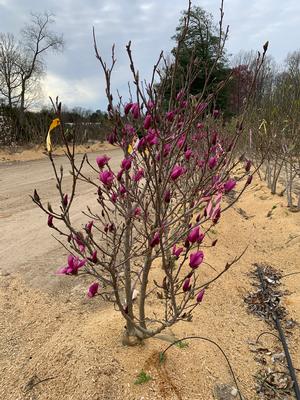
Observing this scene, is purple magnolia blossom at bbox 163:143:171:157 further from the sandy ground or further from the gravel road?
the gravel road

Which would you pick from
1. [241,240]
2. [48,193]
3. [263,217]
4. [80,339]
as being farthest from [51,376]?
[48,193]

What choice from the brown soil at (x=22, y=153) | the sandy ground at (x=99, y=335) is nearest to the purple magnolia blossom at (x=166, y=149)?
the sandy ground at (x=99, y=335)

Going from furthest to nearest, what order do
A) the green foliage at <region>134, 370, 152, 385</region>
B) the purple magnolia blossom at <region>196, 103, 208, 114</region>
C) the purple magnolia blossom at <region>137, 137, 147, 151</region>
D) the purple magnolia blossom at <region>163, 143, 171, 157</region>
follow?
the green foliage at <region>134, 370, 152, 385</region> → the purple magnolia blossom at <region>163, 143, 171, 157</region> → the purple magnolia blossom at <region>196, 103, 208, 114</region> → the purple magnolia blossom at <region>137, 137, 147, 151</region>

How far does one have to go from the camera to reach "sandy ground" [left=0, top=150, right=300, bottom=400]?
7.63ft

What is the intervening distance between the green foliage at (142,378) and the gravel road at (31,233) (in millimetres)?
1751

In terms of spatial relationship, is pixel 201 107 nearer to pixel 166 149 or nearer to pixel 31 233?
pixel 166 149

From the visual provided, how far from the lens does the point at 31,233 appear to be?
219 inches

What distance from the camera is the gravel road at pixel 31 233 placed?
418cm

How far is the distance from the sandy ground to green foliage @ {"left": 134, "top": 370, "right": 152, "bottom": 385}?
2 centimetres

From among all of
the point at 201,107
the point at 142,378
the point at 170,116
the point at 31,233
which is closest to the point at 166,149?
the point at 170,116

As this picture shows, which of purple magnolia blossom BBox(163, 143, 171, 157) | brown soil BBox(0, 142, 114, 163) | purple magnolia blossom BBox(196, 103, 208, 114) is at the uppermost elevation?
purple magnolia blossom BBox(196, 103, 208, 114)

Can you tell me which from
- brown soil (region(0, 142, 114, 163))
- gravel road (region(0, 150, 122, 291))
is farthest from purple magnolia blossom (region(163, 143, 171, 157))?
brown soil (region(0, 142, 114, 163))

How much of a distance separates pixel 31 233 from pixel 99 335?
3.23 metres

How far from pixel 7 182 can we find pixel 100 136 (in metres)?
18.2
